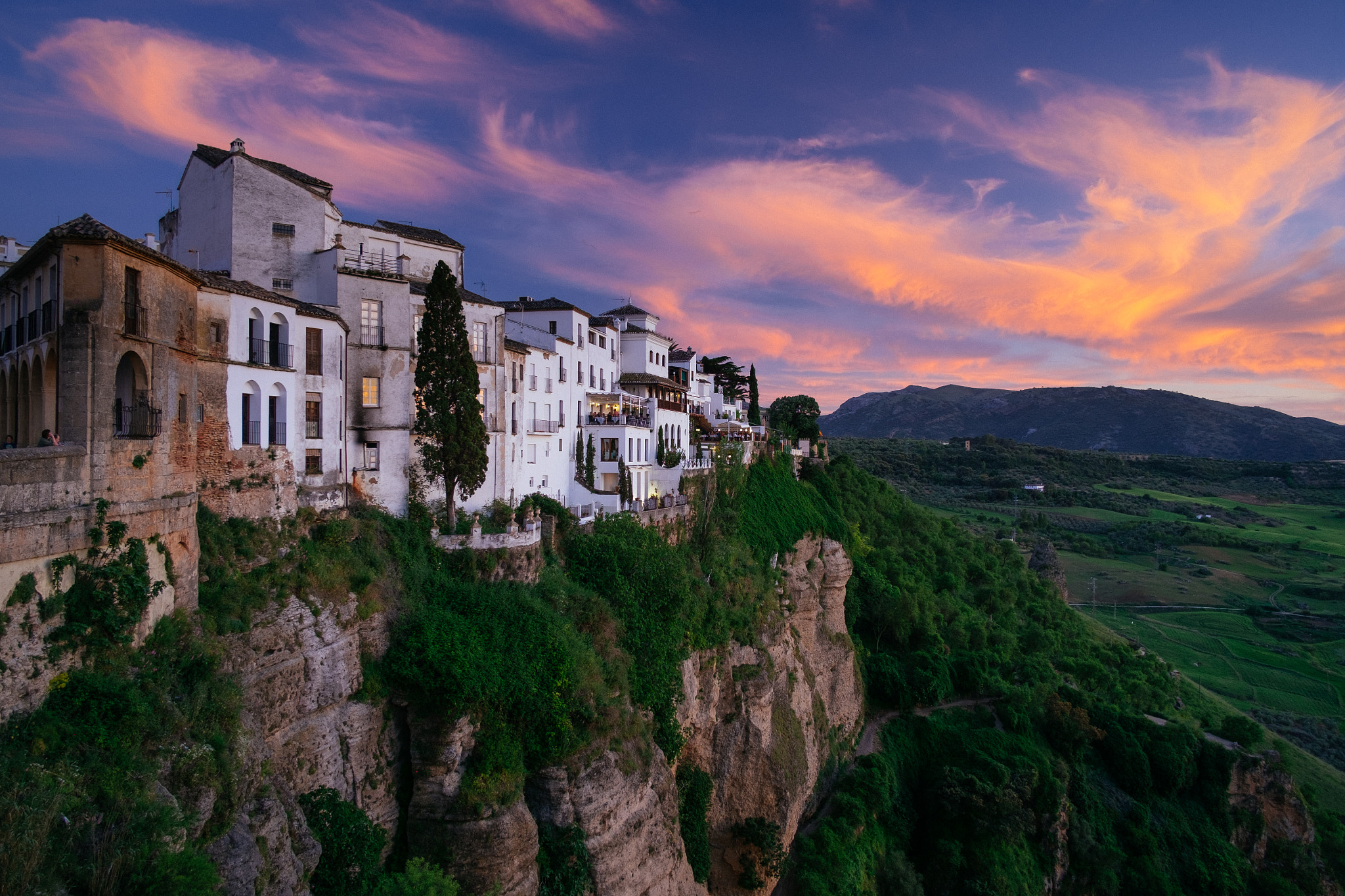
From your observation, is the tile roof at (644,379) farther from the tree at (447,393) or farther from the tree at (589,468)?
the tree at (447,393)

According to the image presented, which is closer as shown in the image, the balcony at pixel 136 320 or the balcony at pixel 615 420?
the balcony at pixel 136 320

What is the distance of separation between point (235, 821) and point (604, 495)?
25172mm

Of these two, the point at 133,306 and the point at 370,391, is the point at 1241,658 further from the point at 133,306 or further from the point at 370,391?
the point at 133,306

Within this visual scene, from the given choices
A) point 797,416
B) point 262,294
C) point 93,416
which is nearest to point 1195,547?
point 797,416

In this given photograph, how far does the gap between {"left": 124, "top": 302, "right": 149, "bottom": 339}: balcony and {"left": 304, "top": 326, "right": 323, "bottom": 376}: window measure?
742 cm

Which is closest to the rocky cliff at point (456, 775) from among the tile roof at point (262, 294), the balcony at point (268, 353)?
the balcony at point (268, 353)

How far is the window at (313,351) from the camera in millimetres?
24609

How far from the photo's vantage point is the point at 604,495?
39188 mm

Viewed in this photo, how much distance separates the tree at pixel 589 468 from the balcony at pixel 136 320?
2497cm

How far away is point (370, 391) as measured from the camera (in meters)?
27.3

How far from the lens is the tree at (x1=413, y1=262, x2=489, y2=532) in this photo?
2648 cm

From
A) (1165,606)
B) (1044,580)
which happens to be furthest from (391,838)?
(1165,606)

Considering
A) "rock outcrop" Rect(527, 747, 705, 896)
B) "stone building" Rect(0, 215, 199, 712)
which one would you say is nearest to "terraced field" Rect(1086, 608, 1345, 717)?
"rock outcrop" Rect(527, 747, 705, 896)

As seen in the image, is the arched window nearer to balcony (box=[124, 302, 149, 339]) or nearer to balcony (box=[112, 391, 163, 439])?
balcony (box=[112, 391, 163, 439])
